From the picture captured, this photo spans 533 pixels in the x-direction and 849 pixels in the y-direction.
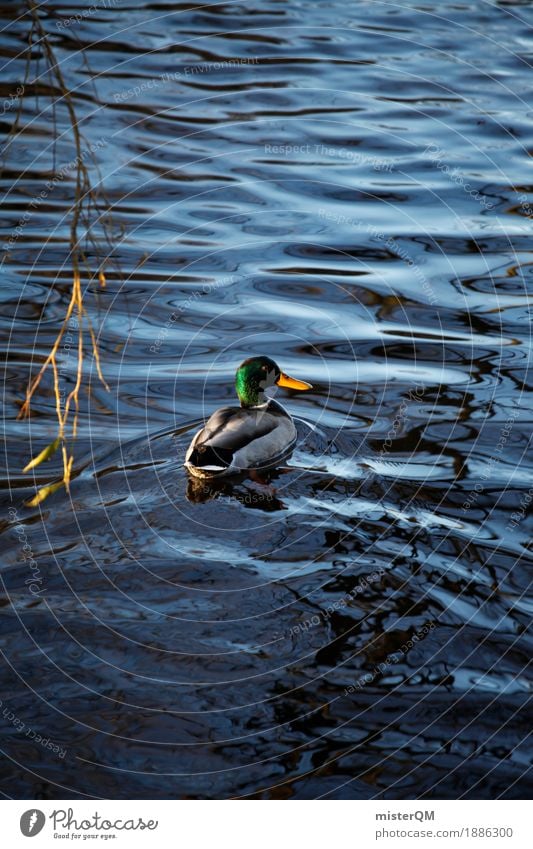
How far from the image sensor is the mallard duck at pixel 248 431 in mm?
8633

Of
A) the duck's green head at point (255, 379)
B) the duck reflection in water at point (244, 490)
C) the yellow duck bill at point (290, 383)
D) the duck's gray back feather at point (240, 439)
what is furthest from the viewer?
the yellow duck bill at point (290, 383)

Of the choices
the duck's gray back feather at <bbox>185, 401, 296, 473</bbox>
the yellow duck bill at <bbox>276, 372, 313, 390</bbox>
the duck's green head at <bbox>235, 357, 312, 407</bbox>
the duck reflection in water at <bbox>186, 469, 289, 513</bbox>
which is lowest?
the duck reflection in water at <bbox>186, 469, 289, 513</bbox>

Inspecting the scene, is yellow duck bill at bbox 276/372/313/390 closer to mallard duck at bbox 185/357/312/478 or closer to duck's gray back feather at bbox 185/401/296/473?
mallard duck at bbox 185/357/312/478

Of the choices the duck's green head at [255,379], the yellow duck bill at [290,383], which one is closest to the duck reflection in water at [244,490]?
the duck's green head at [255,379]

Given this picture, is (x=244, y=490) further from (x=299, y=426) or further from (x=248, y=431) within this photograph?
(x=299, y=426)

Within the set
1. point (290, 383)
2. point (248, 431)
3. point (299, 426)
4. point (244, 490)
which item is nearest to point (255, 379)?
point (290, 383)

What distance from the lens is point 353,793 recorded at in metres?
A: 5.57

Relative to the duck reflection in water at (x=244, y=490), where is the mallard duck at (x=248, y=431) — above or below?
above

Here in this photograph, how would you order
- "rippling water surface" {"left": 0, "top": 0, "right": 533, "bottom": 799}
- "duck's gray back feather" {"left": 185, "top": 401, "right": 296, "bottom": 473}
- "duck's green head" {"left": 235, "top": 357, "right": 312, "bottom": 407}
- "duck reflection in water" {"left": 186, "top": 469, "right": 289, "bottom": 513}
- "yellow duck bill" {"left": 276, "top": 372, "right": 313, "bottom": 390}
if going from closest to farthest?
"rippling water surface" {"left": 0, "top": 0, "right": 533, "bottom": 799} < "duck reflection in water" {"left": 186, "top": 469, "right": 289, "bottom": 513} < "duck's gray back feather" {"left": 185, "top": 401, "right": 296, "bottom": 473} < "duck's green head" {"left": 235, "top": 357, "right": 312, "bottom": 407} < "yellow duck bill" {"left": 276, "top": 372, "right": 313, "bottom": 390}

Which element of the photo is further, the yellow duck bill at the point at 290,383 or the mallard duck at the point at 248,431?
the yellow duck bill at the point at 290,383

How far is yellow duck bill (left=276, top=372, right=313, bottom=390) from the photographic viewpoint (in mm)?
9758

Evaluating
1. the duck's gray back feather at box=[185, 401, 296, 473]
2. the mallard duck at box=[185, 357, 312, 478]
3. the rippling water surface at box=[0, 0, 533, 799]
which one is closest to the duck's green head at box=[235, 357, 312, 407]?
the mallard duck at box=[185, 357, 312, 478]

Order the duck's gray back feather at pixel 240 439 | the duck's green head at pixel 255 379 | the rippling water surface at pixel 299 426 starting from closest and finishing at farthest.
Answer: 1. the rippling water surface at pixel 299 426
2. the duck's gray back feather at pixel 240 439
3. the duck's green head at pixel 255 379

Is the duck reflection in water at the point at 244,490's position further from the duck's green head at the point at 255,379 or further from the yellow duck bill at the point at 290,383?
the yellow duck bill at the point at 290,383
